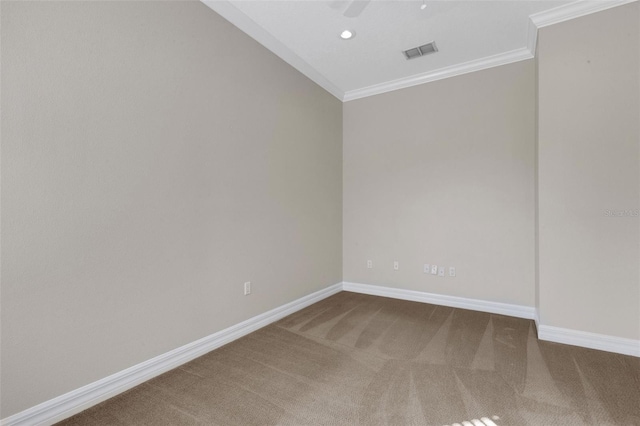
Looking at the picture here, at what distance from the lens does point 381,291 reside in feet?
13.3

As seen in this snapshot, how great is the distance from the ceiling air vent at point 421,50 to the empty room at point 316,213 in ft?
0.08

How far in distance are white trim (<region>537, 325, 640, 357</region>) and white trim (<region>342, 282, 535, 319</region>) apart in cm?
54

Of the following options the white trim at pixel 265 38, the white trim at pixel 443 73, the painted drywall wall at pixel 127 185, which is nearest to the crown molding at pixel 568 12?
the white trim at pixel 443 73

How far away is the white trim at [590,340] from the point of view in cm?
234

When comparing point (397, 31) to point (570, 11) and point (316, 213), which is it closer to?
point (570, 11)

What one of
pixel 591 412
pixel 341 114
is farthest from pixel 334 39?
pixel 591 412

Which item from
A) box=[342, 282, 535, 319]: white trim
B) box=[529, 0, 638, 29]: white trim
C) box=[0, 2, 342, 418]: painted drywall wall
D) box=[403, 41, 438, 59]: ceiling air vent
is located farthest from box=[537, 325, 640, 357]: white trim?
box=[403, 41, 438, 59]: ceiling air vent

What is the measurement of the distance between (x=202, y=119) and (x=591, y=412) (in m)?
3.27

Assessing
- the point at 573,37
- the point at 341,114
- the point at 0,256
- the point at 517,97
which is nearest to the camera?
the point at 0,256

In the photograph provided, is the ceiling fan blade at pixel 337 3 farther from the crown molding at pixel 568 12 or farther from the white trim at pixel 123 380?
the white trim at pixel 123 380

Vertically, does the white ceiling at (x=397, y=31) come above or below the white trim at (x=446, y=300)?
above

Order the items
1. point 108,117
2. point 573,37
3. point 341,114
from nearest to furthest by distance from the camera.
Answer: point 108,117
point 573,37
point 341,114

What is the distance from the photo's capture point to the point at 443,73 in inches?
142

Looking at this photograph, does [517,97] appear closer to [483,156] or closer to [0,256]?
[483,156]
